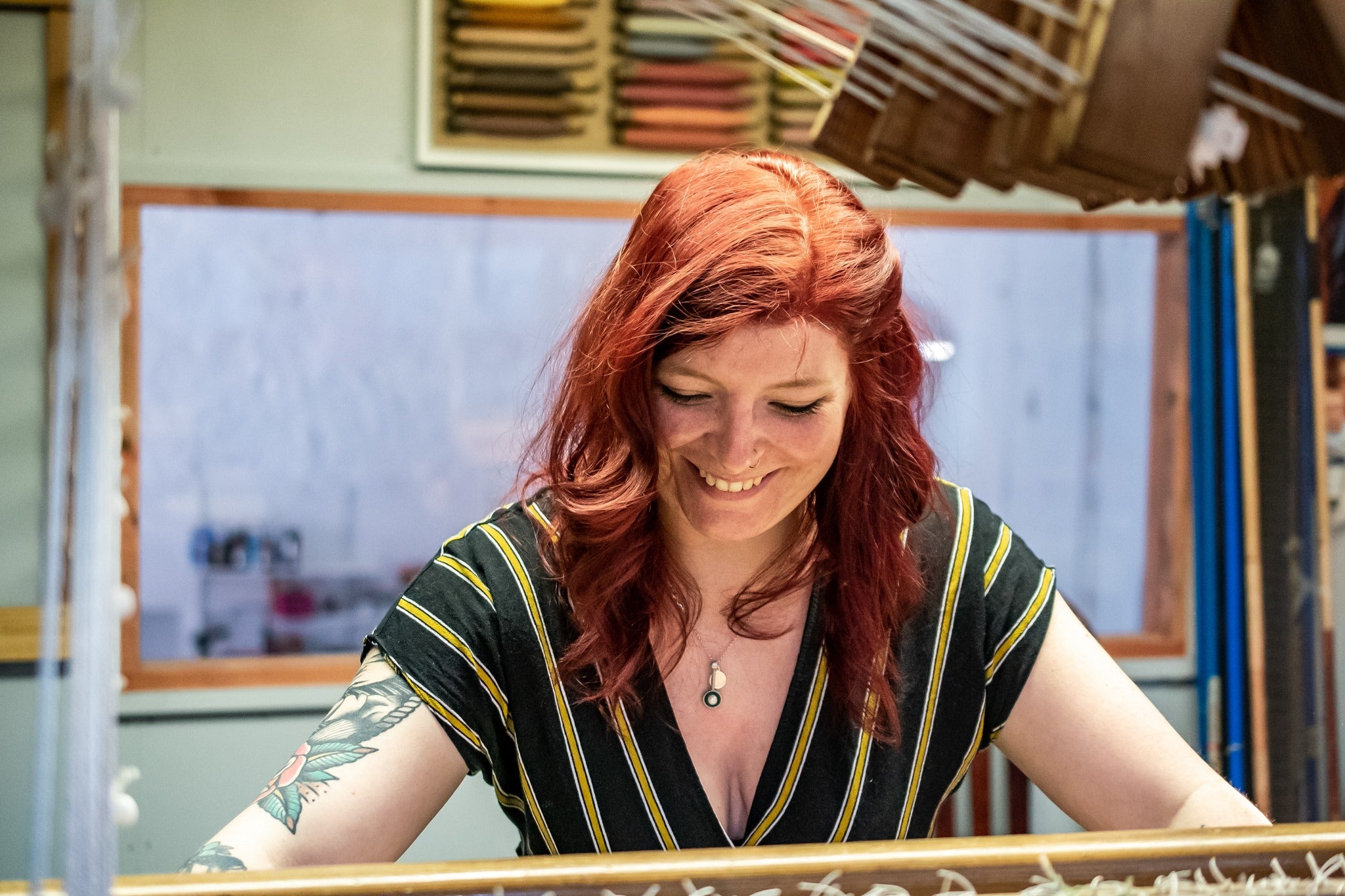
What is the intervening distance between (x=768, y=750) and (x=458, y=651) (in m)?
0.32

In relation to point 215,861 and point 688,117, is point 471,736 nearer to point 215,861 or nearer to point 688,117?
point 215,861

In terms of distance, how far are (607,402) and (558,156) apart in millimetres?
1827

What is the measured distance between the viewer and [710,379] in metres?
1.08

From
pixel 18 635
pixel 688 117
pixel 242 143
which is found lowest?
pixel 18 635

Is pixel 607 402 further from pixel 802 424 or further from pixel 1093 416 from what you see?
pixel 1093 416

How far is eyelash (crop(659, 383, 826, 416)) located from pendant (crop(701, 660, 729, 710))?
0.99 ft

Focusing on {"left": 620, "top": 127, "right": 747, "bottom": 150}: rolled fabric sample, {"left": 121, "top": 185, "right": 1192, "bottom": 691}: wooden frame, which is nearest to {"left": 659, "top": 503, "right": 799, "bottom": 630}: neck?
{"left": 121, "top": 185, "right": 1192, "bottom": 691}: wooden frame

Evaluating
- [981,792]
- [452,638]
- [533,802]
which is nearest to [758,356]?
[452,638]

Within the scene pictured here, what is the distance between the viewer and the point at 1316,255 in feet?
9.36

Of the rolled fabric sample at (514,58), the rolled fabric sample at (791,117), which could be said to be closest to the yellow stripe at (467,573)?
the rolled fabric sample at (514,58)

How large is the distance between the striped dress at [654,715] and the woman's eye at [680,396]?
0.24 metres

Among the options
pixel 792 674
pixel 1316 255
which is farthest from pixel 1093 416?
pixel 792 674

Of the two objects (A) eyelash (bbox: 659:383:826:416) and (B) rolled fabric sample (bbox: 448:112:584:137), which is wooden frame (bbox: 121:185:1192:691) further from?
(A) eyelash (bbox: 659:383:826:416)

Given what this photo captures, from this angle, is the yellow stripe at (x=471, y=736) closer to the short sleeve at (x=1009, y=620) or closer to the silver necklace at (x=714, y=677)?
the silver necklace at (x=714, y=677)
